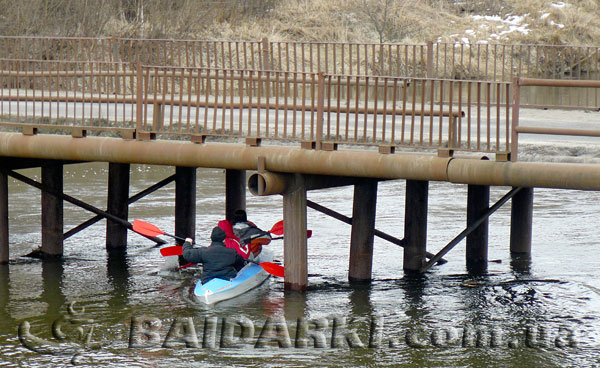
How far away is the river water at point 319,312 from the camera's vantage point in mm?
10812

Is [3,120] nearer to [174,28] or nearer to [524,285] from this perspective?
[524,285]

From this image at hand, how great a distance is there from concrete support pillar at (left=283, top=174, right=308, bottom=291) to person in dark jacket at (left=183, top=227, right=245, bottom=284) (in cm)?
73

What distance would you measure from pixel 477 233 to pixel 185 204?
4.57 meters

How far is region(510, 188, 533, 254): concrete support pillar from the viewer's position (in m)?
16.0

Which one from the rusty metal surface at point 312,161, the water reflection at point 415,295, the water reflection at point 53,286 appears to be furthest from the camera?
the water reflection at point 53,286

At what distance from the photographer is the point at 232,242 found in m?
13.8

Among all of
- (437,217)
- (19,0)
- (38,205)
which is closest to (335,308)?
(437,217)

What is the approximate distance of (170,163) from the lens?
12.8 metres

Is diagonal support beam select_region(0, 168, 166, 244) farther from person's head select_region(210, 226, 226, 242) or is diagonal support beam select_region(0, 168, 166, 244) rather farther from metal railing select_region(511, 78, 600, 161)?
metal railing select_region(511, 78, 600, 161)

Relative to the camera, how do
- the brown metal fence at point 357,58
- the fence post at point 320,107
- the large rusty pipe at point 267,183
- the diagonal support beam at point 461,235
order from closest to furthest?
the fence post at point 320,107, the large rusty pipe at point 267,183, the diagonal support beam at point 461,235, the brown metal fence at point 357,58

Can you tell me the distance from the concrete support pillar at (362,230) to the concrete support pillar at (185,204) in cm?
338

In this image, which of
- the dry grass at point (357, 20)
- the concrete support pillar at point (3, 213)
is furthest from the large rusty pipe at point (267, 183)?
the dry grass at point (357, 20)

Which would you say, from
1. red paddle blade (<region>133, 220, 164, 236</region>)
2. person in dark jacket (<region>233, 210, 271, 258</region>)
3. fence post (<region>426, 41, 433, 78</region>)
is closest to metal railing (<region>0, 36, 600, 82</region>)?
fence post (<region>426, 41, 433, 78</region>)

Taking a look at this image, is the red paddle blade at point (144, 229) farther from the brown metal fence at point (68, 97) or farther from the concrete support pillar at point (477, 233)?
the concrete support pillar at point (477, 233)
